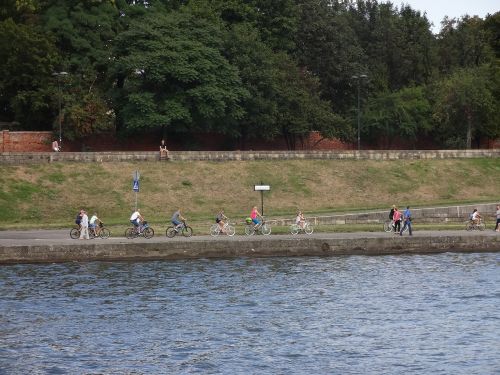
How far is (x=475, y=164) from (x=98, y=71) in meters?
30.8

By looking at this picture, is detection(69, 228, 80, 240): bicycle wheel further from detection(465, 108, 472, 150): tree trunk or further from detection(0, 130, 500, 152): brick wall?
detection(465, 108, 472, 150): tree trunk

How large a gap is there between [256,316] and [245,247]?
1274 cm

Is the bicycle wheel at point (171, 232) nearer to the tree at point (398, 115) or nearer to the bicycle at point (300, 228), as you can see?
the bicycle at point (300, 228)

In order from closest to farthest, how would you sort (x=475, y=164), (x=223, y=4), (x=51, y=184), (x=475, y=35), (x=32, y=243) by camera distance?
(x=32, y=243)
(x=51, y=184)
(x=475, y=164)
(x=223, y=4)
(x=475, y=35)

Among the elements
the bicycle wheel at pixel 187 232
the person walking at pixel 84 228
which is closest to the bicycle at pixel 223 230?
the bicycle wheel at pixel 187 232

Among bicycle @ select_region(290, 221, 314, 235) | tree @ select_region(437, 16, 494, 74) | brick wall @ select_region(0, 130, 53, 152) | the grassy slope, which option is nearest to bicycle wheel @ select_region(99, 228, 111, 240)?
the grassy slope

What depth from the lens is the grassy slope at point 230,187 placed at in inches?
2566

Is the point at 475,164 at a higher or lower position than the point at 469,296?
higher

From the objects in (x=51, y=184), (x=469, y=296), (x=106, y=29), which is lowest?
(x=469, y=296)

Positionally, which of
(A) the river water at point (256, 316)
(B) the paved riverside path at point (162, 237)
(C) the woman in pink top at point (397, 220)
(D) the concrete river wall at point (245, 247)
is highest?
(C) the woman in pink top at point (397, 220)

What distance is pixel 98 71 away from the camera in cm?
8362

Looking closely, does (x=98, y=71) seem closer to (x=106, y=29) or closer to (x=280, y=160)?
(x=106, y=29)

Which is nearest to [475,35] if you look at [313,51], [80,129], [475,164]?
[313,51]

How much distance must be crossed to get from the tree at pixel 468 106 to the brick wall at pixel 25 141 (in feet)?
116
